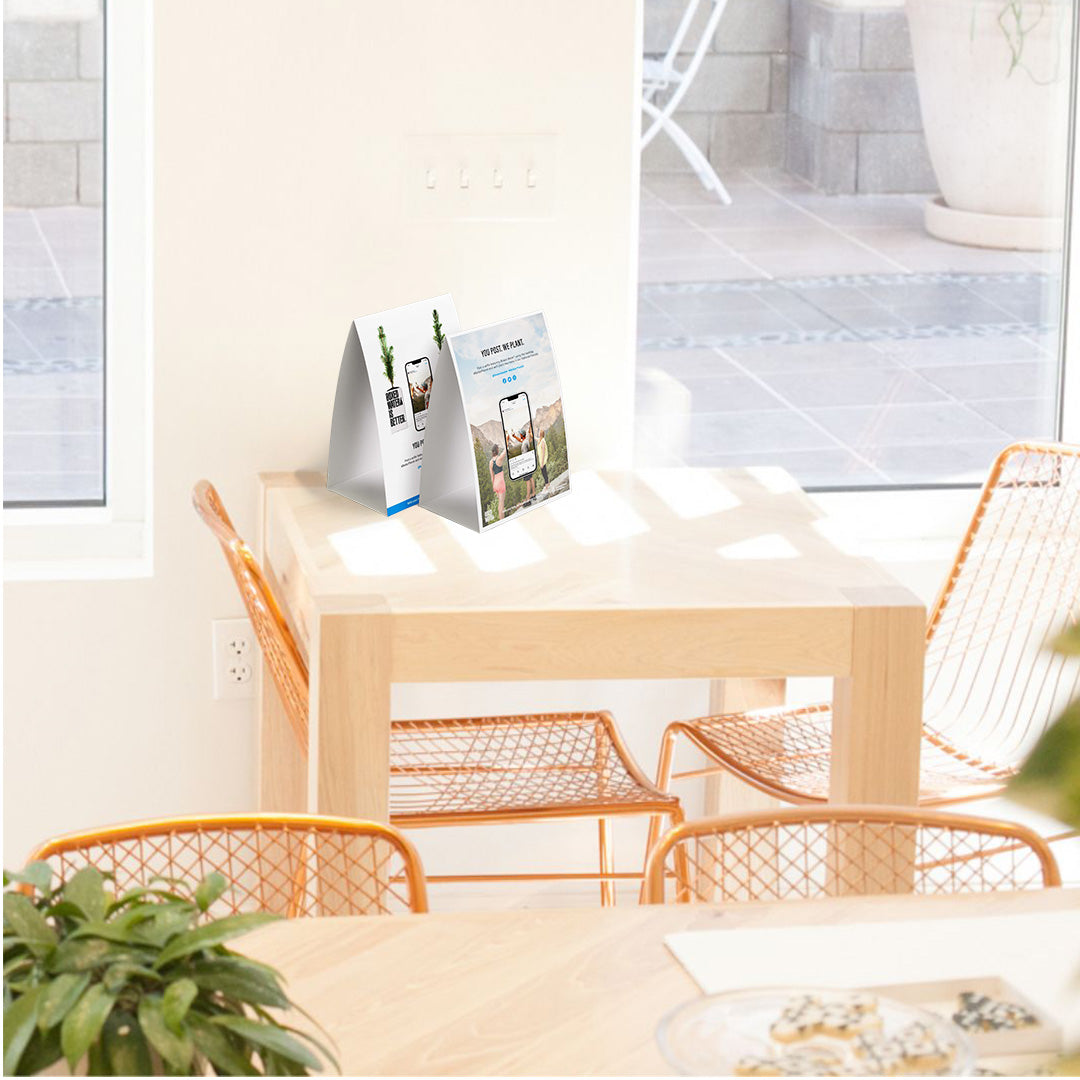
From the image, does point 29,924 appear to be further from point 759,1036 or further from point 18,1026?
point 759,1036

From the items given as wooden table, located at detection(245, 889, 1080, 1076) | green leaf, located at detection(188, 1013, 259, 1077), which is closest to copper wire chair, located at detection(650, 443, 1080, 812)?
wooden table, located at detection(245, 889, 1080, 1076)

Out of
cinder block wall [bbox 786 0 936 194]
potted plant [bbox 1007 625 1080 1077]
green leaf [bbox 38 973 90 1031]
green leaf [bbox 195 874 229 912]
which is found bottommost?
green leaf [bbox 38 973 90 1031]

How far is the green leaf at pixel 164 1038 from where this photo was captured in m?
0.85

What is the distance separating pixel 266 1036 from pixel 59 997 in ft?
0.34

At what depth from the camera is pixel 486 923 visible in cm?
141

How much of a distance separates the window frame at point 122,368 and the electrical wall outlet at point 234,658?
15 cm

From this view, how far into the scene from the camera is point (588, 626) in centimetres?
211

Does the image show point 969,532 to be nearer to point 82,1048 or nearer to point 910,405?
point 910,405

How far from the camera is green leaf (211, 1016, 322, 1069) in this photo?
2.87ft

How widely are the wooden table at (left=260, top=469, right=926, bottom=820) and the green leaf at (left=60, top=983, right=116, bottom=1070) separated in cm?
119

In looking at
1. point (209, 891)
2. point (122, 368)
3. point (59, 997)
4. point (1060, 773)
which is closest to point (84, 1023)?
point (59, 997)

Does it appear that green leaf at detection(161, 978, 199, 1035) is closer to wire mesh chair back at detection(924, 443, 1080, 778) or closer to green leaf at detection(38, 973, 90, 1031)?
green leaf at detection(38, 973, 90, 1031)

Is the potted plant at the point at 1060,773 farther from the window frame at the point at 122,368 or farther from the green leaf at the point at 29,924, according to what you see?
the window frame at the point at 122,368

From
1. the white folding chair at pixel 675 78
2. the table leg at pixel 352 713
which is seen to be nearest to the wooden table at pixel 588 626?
the table leg at pixel 352 713
